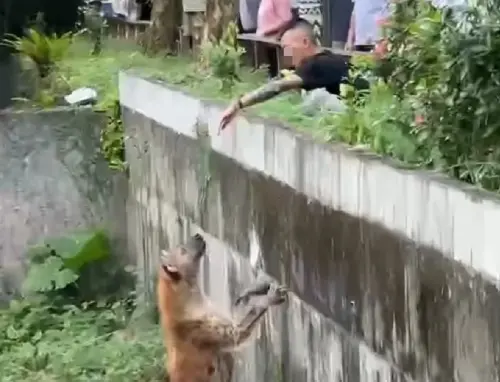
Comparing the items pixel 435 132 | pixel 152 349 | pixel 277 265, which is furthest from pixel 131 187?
pixel 435 132

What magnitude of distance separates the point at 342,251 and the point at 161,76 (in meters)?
5.39

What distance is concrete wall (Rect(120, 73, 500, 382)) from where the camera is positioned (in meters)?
4.79

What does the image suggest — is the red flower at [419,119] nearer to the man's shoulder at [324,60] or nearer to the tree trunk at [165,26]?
the man's shoulder at [324,60]

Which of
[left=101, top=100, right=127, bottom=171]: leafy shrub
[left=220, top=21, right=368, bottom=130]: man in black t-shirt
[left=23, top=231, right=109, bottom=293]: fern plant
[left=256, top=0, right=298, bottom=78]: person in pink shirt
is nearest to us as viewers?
[left=220, top=21, right=368, bottom=130]: man in black t-shirt

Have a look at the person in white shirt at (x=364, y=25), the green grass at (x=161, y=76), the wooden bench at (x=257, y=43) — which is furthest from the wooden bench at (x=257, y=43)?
the person in white shirt at (x=364, y=25)

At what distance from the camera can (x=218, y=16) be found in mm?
12773

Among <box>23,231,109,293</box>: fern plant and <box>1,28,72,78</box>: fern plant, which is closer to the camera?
<box>23,231,109,293</box>: fern plant

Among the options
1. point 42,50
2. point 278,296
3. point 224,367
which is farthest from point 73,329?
point 278,296

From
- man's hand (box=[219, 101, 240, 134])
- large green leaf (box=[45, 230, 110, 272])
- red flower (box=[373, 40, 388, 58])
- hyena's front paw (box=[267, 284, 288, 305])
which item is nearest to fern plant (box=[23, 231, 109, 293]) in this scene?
large green leaf (box=[45, 230, 110, 272])

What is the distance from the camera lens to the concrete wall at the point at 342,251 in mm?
4785

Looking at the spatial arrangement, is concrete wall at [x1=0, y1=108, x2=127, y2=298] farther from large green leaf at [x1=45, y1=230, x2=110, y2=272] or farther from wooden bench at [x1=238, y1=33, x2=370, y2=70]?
wooden bench at [x1=238, y1=33, x2=370, y2=70]

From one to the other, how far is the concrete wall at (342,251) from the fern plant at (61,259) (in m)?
1.92

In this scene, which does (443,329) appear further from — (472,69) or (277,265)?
(277,265)

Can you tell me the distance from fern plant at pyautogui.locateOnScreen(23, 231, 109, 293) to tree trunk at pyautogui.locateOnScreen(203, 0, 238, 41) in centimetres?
247
